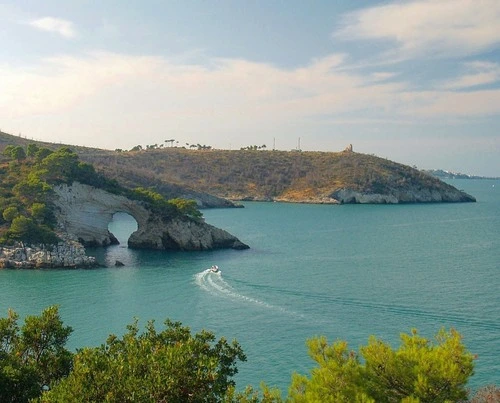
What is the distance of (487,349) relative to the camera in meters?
32.9

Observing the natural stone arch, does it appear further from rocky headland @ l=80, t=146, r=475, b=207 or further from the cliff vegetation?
rocky headland @ l=80, t=146, r=475, b=207

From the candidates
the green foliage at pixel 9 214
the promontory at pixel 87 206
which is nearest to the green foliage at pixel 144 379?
the green foliage at pixel 9 214

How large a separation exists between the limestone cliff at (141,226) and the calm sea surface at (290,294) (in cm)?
343

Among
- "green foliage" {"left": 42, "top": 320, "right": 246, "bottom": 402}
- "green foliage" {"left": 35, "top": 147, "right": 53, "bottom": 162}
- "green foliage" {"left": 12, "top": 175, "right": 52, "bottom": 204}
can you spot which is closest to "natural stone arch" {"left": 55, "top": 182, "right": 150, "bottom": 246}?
"green foliage" {"left": 12, "top": 175, "right": 52, "bottom": 204}

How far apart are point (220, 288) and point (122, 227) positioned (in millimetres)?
59783

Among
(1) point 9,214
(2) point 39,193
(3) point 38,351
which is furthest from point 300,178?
(3) point 38,351

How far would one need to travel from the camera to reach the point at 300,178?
188m

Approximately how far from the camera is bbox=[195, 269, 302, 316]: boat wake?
4378cm

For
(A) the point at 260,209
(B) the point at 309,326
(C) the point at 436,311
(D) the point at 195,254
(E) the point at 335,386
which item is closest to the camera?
(E) the point at 335,386

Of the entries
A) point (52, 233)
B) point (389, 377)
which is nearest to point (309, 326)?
point (389, 377)

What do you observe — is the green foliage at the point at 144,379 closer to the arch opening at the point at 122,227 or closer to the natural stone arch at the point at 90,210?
the natural stone arch at the point at 90,210

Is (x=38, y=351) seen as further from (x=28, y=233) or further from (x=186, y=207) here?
(x=186, y=207)

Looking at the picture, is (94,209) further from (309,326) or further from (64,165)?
(309,326)

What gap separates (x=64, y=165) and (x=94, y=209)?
780 centimetres
